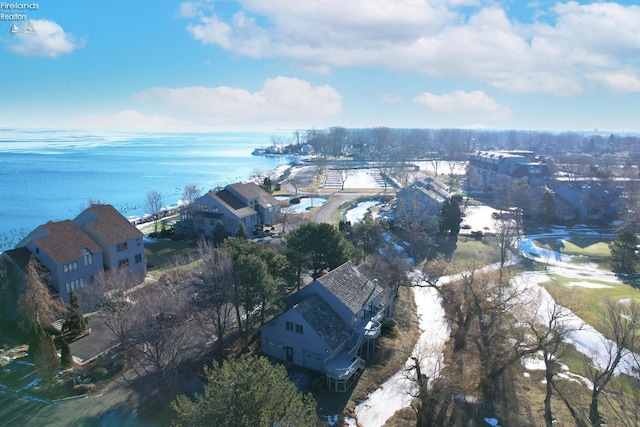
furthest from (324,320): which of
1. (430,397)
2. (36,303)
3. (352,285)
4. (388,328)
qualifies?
(36,303)

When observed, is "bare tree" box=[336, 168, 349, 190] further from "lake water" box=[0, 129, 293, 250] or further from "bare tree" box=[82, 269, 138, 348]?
"bare tree" box=[82, 269, 138, 348]

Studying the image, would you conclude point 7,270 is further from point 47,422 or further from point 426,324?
point 426,324

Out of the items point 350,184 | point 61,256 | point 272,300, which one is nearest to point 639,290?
point 272,300

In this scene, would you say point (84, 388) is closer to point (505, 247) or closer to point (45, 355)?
point (45, 355)

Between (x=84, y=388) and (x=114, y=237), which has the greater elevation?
(x=114, y=237)

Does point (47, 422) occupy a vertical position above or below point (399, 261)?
below
